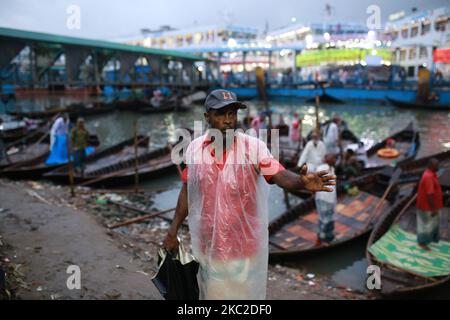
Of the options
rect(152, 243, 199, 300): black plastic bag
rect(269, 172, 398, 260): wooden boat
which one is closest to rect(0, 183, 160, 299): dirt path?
rect(152, 243, 199, 300): black plastic bag

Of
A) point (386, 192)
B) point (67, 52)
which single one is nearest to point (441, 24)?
point (67, 52)

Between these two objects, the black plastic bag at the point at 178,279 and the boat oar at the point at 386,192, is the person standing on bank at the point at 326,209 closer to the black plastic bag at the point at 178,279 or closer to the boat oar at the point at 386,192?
the boat oar at the point at 386,192

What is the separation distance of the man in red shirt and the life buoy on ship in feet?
21.4

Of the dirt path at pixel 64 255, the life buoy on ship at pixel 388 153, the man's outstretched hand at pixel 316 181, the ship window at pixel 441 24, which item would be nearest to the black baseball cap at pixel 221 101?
the man's outstretched hand at pixel 316 181

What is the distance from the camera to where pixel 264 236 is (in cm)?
229

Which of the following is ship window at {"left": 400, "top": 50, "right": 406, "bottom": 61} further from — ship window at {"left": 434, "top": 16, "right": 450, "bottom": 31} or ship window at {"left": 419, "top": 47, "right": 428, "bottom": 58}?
ship window at {"left": 434, "top": 16, "right": 450, "bottom": 31}

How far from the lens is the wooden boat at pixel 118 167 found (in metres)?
10.3

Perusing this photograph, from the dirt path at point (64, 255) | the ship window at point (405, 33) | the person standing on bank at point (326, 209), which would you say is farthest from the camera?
the ship window at point (405, 33)

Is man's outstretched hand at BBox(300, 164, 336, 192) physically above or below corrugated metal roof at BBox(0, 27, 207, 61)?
below

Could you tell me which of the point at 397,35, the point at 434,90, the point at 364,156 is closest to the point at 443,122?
the point at 434,90

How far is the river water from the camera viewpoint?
258 inches

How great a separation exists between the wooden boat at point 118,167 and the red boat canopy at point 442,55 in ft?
104

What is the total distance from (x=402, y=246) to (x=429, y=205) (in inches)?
32.1
